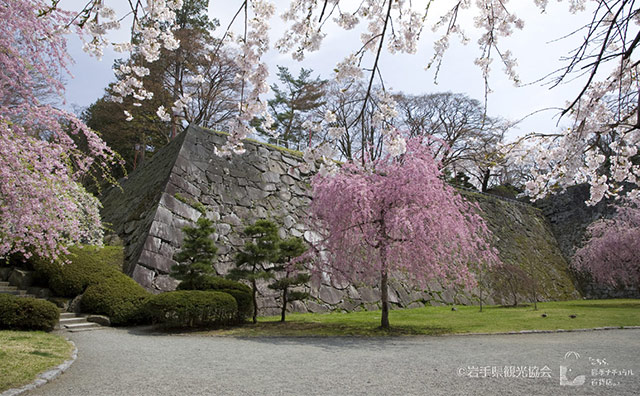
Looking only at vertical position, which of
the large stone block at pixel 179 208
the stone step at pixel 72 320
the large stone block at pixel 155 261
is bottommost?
the stone step at pixel 72 320

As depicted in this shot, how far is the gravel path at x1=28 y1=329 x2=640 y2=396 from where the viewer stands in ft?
12.5

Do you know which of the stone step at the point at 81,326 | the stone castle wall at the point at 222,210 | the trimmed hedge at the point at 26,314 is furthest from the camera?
the stone castle wall at the point at 222,210

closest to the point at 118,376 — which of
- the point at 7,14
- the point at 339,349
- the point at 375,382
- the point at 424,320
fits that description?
the point at 375,382

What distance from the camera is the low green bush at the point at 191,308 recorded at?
815cm

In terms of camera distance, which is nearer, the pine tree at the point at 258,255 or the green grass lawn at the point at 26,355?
the green grass lawn at the point at 26,355

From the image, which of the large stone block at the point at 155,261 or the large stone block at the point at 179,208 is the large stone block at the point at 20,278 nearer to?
the large stone block at the point at 155,261

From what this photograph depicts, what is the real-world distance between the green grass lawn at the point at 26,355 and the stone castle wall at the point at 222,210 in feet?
13.2

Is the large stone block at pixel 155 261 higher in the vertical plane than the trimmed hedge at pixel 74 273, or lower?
higher

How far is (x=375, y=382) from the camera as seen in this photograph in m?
4.09

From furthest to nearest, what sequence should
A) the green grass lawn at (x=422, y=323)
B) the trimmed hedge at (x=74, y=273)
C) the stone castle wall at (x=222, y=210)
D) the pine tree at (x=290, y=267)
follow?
the stone castle wall at (x=222, y=210), the pine tree at (x=290, y=267), the trimmed hedge at (x=74, y=273), the green grass lawn at (x=422, y=323)

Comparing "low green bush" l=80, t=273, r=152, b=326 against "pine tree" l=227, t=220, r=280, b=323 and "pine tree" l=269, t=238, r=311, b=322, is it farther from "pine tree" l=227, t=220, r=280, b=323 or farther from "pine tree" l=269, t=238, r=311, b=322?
"pine tree" l=269, t=238, r=311, b=322

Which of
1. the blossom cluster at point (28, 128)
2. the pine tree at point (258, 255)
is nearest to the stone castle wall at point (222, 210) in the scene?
the pine tree at point (258, 255)

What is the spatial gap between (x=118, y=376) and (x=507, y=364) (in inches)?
176

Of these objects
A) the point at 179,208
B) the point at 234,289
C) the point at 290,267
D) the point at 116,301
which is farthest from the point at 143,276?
the point at 290,267
